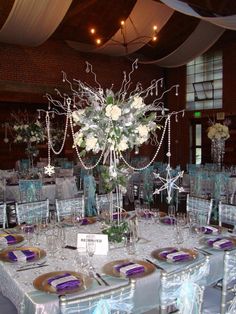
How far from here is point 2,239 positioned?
9.80ft

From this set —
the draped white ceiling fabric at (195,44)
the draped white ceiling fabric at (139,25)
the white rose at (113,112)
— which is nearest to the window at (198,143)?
the draped white ceiling fabric at (195,44)

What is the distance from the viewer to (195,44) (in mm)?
10953

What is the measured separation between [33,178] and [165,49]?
699 cm

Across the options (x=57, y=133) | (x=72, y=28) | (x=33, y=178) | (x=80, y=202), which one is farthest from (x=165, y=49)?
(x=80, y=202)

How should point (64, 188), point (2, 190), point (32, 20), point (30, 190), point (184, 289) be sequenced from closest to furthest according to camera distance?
point (184, 289)
point (30, 190)
point (2, 190)
point (64, 188)
point (32, 20)

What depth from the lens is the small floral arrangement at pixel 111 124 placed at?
2.82m

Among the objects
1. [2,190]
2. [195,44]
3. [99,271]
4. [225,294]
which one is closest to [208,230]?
[225,294]

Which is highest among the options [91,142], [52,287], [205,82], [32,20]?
[32,20]

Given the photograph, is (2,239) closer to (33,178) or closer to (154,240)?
(154,240)

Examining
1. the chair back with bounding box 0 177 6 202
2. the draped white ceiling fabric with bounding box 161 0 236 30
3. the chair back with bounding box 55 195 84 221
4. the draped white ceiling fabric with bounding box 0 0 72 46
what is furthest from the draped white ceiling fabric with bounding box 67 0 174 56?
the chair back with bounding box 55 195 84 221

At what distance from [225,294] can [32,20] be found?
308 inches

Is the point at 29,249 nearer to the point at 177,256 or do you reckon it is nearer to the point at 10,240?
the point at 10,240

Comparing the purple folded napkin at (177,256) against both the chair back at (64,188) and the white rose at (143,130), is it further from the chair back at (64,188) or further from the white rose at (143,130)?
the chair back at (64,188)

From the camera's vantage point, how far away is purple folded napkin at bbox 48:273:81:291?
2.16m
